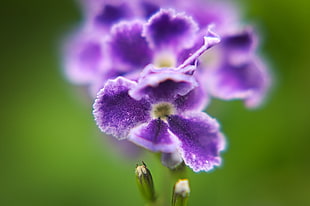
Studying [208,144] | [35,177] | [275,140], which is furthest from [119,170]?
[208,144]

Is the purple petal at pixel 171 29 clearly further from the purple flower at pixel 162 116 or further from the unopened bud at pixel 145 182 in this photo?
the unopened bud at pixel 145 182

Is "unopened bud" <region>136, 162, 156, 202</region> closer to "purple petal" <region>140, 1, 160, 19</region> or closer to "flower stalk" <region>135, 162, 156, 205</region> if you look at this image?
"flower stalk" <region>135, 162, 156, 205</region>

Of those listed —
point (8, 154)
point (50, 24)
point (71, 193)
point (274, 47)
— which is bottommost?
point (71, 193)

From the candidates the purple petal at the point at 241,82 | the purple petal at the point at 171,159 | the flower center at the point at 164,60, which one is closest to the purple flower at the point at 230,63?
the purple petal at the point at 241,82

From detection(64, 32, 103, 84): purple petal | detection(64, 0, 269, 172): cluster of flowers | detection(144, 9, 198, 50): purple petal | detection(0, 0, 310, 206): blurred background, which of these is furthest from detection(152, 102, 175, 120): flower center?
detection(0, 0, 310, 206): blurred background

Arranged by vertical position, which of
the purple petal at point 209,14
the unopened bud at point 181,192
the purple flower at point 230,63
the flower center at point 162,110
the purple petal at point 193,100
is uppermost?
the purple petal at point 209,14

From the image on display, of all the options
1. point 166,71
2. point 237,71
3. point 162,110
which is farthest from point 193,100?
point 237,71

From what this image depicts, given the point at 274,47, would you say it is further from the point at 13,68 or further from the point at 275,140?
the point at 13,68

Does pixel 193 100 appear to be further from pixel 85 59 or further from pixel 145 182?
pixel 85 59
